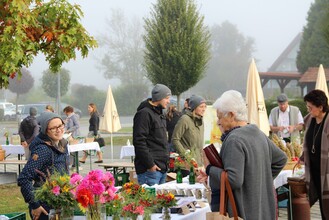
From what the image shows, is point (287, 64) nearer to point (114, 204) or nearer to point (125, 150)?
point (125, 150)

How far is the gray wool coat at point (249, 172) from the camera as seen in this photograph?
15.4 ft

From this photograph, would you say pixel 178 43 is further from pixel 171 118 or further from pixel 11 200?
pixel 11 200

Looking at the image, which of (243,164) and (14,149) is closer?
(243,164)

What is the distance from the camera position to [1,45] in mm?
10148

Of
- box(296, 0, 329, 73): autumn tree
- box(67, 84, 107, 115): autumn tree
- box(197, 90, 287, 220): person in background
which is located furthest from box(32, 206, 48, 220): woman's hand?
box(67, 84, 107, 115): autumn tree

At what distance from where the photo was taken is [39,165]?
5508mm

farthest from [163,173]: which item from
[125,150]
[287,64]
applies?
[287,64]

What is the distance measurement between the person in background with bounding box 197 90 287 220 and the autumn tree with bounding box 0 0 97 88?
5.68 metres

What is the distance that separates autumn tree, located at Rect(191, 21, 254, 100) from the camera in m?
92.1

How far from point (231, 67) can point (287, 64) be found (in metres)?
10.3

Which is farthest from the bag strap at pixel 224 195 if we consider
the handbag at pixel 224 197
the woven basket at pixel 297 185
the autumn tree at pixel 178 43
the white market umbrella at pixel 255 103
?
the autumn tree at pixel 178 43

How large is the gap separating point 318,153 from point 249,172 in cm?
303

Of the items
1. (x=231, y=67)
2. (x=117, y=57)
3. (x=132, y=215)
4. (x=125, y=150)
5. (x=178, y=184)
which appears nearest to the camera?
(x=132, y=215)

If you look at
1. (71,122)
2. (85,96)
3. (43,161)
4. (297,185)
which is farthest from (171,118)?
(85,96)
